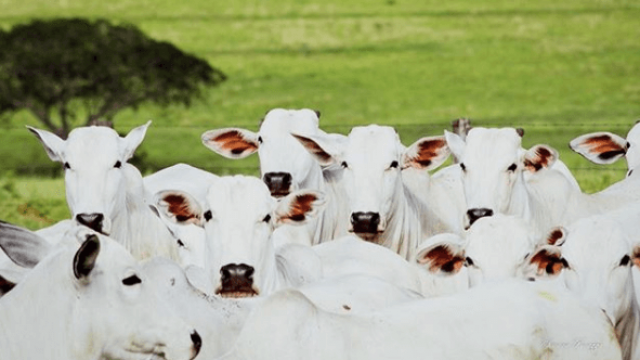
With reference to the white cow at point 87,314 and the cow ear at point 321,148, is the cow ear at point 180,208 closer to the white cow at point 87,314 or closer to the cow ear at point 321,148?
the cow ear at point 321,148

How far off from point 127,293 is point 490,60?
112 ft

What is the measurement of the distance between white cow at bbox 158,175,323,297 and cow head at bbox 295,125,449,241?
1.16 m

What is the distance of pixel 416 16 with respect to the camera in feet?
142

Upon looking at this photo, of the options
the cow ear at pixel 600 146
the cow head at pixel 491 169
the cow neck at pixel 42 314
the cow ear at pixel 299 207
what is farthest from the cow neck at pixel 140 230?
the cow neck at pixel 42 314

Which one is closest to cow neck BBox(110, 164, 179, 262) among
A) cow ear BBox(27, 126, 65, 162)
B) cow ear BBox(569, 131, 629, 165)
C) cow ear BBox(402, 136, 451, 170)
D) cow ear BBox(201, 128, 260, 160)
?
cow ear BBox(27, 126, 65, 162)

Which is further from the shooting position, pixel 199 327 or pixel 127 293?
pixel 199 327

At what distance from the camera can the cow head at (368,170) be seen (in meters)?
9.47

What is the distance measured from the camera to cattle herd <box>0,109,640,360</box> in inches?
225

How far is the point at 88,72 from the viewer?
33000 millimetres

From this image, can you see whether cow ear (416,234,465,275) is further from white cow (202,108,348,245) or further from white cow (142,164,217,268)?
white cow (202,108,348,245)

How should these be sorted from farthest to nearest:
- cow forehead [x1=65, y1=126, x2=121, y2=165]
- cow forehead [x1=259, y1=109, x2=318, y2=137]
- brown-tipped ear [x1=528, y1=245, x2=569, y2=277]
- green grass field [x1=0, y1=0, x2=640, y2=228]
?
green grass field [x1=0, y1=0, x2=640, y2=228]
cow forehead [x1=259, y1=109, x2=318, y2=137]
cow forehead [x1=65, y1=126, x2=121, y2=165]
brown-tipped ear [x1=528, y1=245, x2=569, y2=277]

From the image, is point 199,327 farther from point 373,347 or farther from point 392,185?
point 392,185

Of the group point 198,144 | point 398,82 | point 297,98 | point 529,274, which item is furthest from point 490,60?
point 529,274

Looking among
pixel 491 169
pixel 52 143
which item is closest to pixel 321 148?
pixel 491 169
